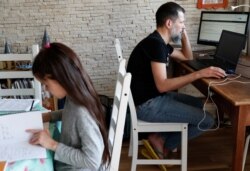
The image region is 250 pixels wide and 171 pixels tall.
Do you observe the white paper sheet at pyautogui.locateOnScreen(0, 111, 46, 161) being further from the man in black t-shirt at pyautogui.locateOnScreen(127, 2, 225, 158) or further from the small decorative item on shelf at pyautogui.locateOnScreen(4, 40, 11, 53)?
the small decorative item on shelf at pyautogui.locateOnScreen(4, 40, 11, 53)

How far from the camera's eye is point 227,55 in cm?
222

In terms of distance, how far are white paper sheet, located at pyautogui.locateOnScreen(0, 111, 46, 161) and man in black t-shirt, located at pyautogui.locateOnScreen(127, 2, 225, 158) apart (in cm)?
92

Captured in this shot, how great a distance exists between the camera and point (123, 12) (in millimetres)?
2787

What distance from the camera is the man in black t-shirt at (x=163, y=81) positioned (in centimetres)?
196

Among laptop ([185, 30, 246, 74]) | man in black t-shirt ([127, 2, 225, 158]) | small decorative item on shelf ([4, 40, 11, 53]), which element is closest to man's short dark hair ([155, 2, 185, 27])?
man in black t-shirt ([127, 2, 225, 158])

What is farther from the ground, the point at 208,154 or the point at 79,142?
the point at 79,142

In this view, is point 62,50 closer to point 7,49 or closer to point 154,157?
point 154,157

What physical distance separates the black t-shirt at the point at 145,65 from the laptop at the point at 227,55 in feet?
1.21

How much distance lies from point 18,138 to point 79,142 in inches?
8.8

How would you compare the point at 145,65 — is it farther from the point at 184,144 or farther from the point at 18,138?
→ the point at 18,138

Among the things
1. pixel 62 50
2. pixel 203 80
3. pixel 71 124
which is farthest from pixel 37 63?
pixel 203 80

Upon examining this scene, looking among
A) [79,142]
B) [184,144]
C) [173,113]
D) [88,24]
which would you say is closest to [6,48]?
[88,24]

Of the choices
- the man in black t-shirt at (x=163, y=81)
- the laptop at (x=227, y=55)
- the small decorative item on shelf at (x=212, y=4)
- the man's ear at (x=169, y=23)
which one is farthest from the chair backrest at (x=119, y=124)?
the small decorative item on shelf at (x=212, y=4)

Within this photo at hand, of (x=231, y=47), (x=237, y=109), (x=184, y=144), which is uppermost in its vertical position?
(x=231, y=47)
